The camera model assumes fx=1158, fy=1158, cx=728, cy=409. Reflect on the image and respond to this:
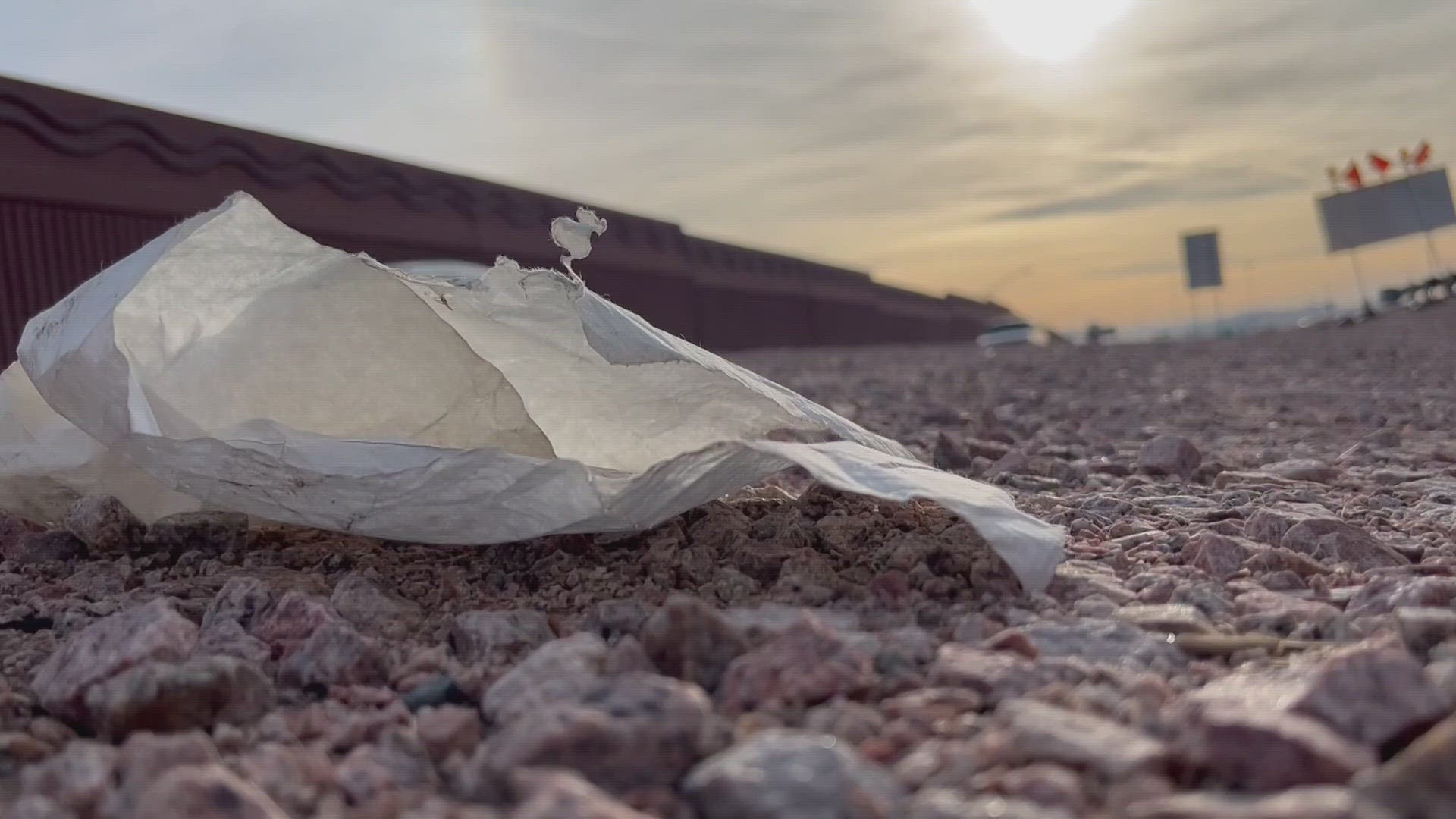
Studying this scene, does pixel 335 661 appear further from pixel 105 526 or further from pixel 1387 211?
pixel 1387 211

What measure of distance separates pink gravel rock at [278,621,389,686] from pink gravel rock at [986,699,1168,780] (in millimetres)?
789

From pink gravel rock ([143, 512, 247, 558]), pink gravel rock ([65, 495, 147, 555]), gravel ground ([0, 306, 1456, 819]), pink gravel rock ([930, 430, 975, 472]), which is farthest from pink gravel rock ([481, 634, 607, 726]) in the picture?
pink gravel rock ([930, 430, 975, 472])

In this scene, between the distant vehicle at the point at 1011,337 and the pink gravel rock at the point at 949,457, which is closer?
the pink gravel rock at the point at 949,457

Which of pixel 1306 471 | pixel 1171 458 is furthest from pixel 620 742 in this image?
pixel 1306 471

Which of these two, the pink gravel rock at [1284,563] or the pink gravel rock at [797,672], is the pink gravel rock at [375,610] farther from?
the pink gravel rock at [1284,563]

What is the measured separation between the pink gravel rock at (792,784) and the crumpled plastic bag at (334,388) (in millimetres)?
854

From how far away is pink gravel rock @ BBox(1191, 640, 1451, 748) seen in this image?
1.01m

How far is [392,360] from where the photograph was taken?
221cm

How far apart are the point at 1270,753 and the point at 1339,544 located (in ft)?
3.66

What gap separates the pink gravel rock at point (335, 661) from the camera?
4.67ft

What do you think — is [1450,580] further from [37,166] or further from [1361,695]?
[37,166]

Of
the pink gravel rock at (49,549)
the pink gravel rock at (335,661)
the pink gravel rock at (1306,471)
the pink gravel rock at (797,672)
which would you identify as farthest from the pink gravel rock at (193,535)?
the pink gravel rock at (1306,471)

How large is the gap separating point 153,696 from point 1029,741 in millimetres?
941

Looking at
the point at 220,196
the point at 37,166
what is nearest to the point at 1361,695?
the point at 37,166
